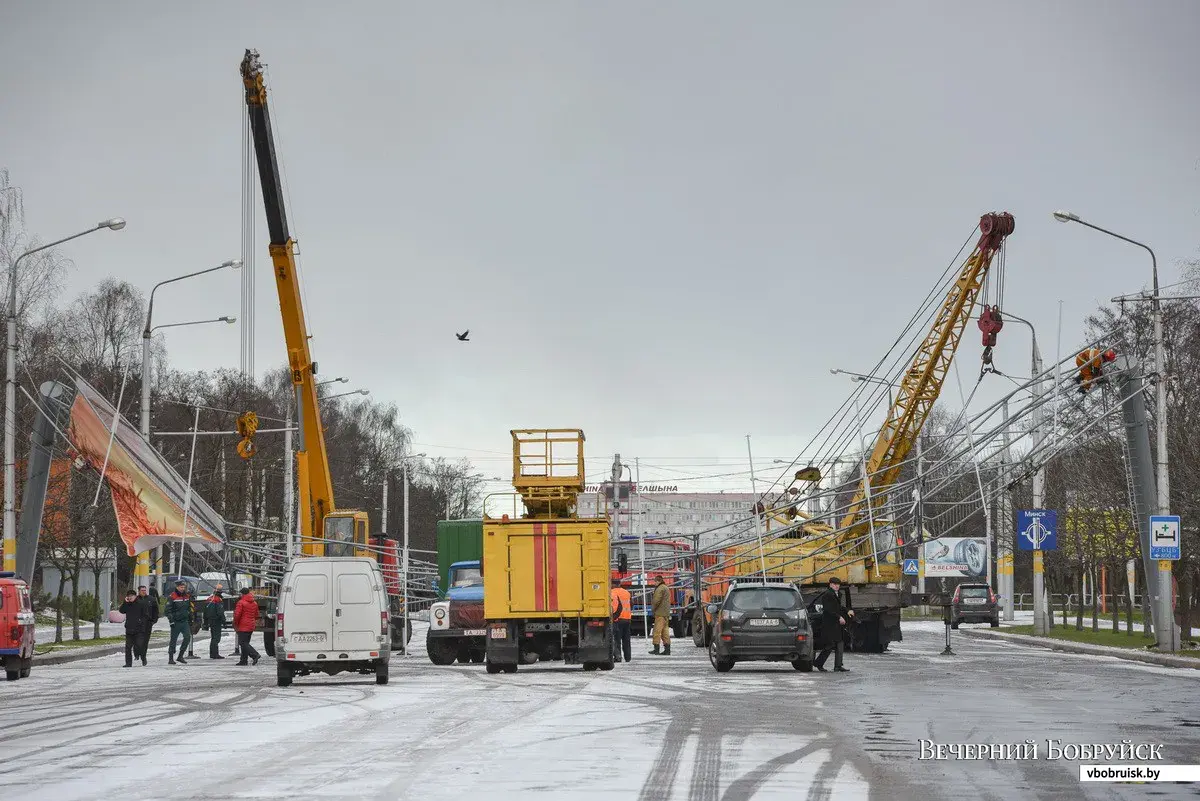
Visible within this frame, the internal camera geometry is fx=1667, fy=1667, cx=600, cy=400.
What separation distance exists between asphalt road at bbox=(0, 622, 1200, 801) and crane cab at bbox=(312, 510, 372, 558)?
310 inches

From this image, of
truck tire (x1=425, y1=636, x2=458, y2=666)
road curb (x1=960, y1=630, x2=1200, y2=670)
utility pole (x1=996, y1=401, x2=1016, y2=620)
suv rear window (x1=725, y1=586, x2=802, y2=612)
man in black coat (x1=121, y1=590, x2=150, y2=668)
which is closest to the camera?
suv rear window (x1=725, y1=586, x2=802, y2=612)

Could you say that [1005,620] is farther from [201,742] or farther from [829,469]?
[201,742]

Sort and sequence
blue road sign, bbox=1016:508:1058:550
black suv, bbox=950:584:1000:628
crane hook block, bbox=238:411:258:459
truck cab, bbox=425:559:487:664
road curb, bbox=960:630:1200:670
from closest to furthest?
road curb, bbox=960:630:1200:670 → truck cab, bbox=425:559:487:664 → crane hook block, bbox=238:411:258:459 → blue road sign, bbox=1016:508:1058:550 → black suv, bbox=950:584:1000:628

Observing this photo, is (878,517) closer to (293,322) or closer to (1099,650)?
(1099,650)

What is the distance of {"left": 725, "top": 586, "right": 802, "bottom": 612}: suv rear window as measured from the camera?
30125mm

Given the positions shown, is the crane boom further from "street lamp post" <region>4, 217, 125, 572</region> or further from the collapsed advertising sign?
the collapsed advertising sign

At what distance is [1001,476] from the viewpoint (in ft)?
136

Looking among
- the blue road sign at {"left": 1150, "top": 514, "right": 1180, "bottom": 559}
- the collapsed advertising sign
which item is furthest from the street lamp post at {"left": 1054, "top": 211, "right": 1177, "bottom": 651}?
the collapsed advertising sign

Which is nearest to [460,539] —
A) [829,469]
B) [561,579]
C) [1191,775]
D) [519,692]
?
[829,469]

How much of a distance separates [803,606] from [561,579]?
4.59 metres

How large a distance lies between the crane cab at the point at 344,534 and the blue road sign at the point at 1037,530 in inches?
703

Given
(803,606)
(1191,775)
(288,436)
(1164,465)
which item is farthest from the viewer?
(288,436)

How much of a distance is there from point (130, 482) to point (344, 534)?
5.07 m

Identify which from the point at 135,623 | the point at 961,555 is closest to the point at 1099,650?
the point at 135,623
